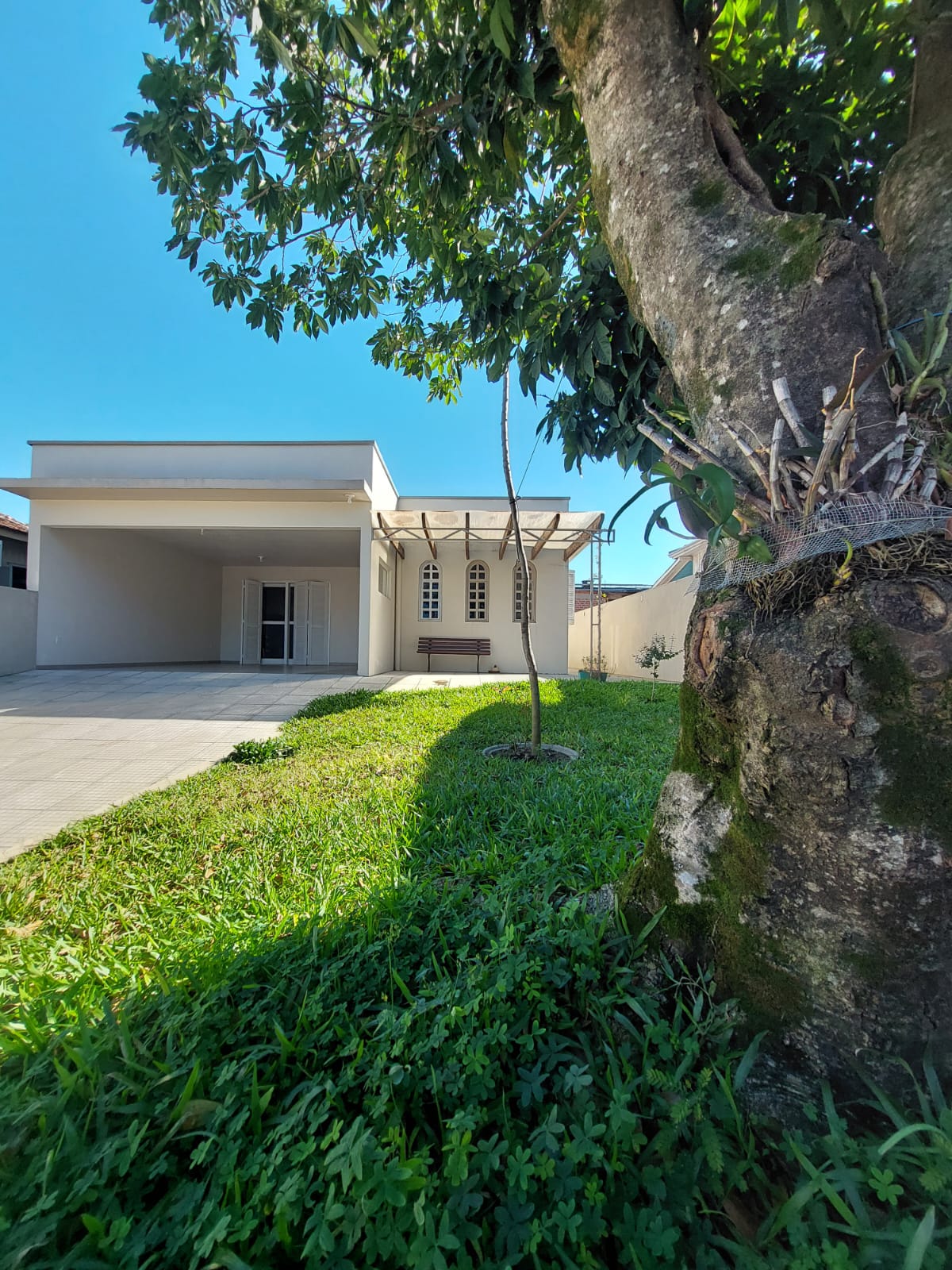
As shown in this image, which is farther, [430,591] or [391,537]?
[430,591]

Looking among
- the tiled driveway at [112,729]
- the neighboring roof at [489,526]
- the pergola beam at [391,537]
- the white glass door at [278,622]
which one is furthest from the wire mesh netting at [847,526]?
the white glass door at [278,622]

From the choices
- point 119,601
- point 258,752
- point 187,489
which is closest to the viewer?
point 258,752

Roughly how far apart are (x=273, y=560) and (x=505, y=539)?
6.61 meters

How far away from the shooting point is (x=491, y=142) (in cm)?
221

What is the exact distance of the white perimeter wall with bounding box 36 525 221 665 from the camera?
943 cm

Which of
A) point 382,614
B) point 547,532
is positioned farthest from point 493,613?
point 547,532

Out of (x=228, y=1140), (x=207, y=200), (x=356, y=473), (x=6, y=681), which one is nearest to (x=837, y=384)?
(x=228, y=1140)

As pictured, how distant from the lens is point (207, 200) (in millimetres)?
2619

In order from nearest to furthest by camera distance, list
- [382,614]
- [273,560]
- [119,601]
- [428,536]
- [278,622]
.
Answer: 1. [428,536]
2. [382,614]
3. [119,601]
4. [273,560]
5. [278,622]

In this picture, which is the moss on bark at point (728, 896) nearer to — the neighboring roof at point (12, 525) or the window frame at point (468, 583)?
the window frame at point (468, 583)

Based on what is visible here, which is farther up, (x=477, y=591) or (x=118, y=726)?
(x=477, y=591)

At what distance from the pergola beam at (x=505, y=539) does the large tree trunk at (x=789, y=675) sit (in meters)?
6.95

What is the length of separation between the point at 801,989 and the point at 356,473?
9.46 m

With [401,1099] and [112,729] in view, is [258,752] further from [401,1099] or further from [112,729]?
[401,1099]
